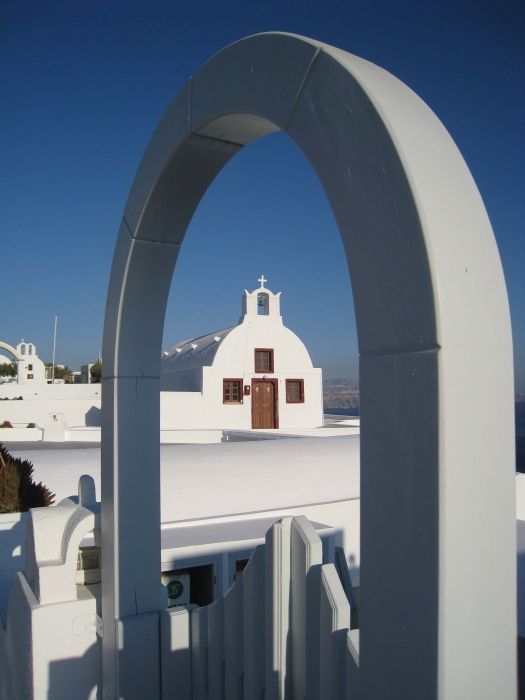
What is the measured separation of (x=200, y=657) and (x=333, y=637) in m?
1.35

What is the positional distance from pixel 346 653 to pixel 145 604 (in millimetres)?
1773

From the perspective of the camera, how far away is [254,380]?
19.2 m

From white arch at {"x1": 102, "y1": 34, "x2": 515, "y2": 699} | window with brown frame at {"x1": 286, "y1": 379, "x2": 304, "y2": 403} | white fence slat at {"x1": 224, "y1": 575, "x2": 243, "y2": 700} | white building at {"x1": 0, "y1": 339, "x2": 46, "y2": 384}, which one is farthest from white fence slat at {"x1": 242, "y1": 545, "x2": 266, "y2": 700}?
white building at {"x1": 0, "y1": 339, "x2": 46, "y2": 384}

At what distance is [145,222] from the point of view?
3.38 meters

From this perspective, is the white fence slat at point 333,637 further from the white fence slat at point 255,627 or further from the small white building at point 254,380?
the small white building at point 254,380

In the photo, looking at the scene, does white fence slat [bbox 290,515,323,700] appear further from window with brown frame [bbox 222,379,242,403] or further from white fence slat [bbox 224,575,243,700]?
window with brown frame [bbox 222,379,242,403]

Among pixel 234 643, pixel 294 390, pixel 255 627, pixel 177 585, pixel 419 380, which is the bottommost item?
pixel 177 585

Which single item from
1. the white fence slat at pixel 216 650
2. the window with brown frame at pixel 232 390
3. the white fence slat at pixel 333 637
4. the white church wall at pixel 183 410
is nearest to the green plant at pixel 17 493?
the white fence slat at pixel 216 650

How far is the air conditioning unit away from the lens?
21.6ft

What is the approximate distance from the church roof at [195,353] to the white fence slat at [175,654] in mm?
15652

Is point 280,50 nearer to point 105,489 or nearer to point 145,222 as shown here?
point 145,222

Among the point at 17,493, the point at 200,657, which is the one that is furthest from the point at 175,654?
the point at 17,493

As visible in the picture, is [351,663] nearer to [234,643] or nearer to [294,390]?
[234,643]

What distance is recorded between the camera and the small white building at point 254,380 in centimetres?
1883
